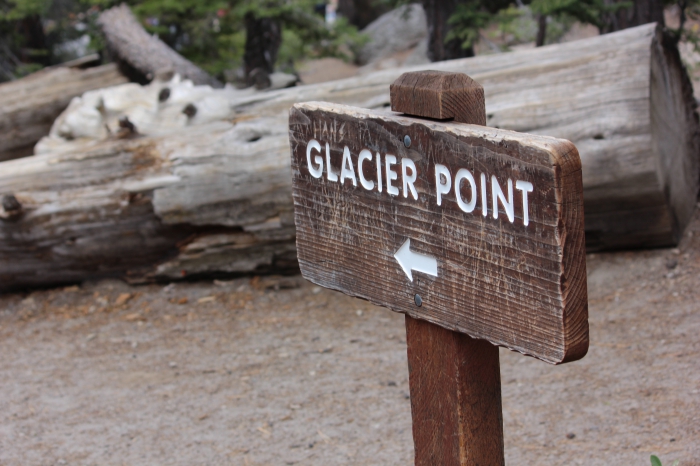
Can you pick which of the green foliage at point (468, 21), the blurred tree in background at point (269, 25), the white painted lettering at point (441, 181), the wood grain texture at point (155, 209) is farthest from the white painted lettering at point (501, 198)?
the green foliage at point (468, 21)

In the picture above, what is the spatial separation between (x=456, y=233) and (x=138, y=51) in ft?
20.2

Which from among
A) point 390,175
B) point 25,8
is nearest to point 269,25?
point 25,8

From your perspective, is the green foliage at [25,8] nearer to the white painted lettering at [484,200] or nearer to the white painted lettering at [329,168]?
the white painted lettering at [329,168]

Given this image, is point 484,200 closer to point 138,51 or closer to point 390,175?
point 390,175

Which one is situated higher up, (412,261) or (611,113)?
(412,261)

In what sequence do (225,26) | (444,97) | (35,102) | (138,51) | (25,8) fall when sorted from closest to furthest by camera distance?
1. (444,97)
2. (35,102)
3. (138,51)
4. (225,26)
5. (25,8)

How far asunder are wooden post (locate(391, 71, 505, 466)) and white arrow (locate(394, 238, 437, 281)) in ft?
0.51

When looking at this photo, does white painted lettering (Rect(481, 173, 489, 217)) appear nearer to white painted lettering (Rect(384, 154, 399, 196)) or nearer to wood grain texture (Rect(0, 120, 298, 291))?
white painted lettering (Rect(384, 154, 399, 196))

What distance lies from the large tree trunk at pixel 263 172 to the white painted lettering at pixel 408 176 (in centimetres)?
286

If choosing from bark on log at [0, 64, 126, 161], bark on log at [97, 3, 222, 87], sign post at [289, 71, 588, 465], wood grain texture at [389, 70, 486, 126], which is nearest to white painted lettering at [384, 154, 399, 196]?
sign post at [289, 71, 588, 465]

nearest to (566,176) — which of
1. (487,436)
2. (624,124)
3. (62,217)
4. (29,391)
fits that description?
(487,436)

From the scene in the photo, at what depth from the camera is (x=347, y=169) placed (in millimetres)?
1922

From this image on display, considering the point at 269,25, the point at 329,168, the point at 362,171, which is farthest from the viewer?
the point at 269,25

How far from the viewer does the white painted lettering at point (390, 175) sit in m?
1.79
